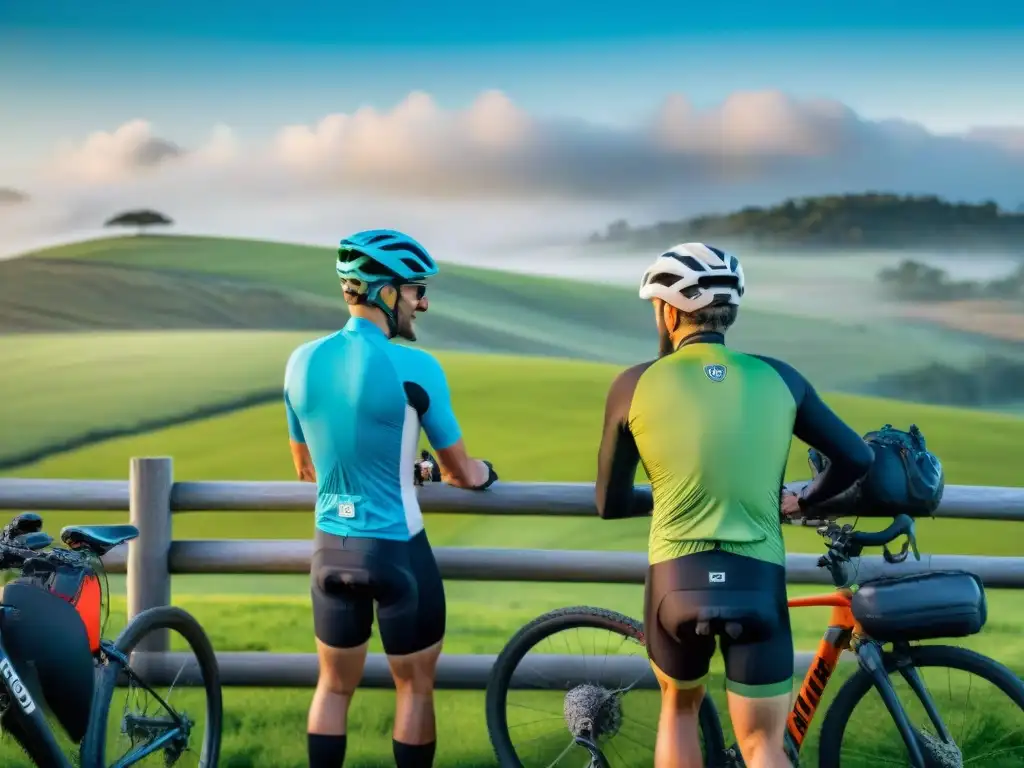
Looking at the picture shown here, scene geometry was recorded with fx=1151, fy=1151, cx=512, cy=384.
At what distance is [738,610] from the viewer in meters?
3.08

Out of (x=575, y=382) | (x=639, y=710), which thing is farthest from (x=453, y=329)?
(x=639, y=710)

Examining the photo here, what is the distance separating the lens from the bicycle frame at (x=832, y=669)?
141 inches

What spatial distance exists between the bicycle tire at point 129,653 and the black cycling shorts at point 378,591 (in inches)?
29.5

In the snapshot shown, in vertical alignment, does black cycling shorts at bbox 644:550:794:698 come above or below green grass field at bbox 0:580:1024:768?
above

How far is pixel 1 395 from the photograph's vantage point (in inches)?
565

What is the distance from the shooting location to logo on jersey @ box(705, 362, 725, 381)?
10.3 ft

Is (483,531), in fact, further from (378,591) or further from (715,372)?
(715,372)

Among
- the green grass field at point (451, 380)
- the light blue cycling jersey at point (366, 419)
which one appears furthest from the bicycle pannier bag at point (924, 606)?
the green grass field at point (451, 380)

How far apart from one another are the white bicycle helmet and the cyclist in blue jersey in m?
0.78

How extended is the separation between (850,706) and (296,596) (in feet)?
22.5

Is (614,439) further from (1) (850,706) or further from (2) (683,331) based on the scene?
(1) (850,706)

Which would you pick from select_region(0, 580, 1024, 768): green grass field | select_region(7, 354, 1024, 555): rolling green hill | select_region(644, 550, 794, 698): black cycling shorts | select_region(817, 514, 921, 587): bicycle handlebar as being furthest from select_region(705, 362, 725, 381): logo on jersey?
select_region(7, 354, 1024, 555): rolling green hill

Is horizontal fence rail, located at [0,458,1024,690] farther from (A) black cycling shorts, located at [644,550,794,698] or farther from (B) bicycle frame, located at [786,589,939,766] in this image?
(A) black cycling shorts, located at [644,550,794,698]

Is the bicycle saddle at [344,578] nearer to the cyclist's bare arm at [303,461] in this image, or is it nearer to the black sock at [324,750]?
the cyclist's bare arm at [303,461]
